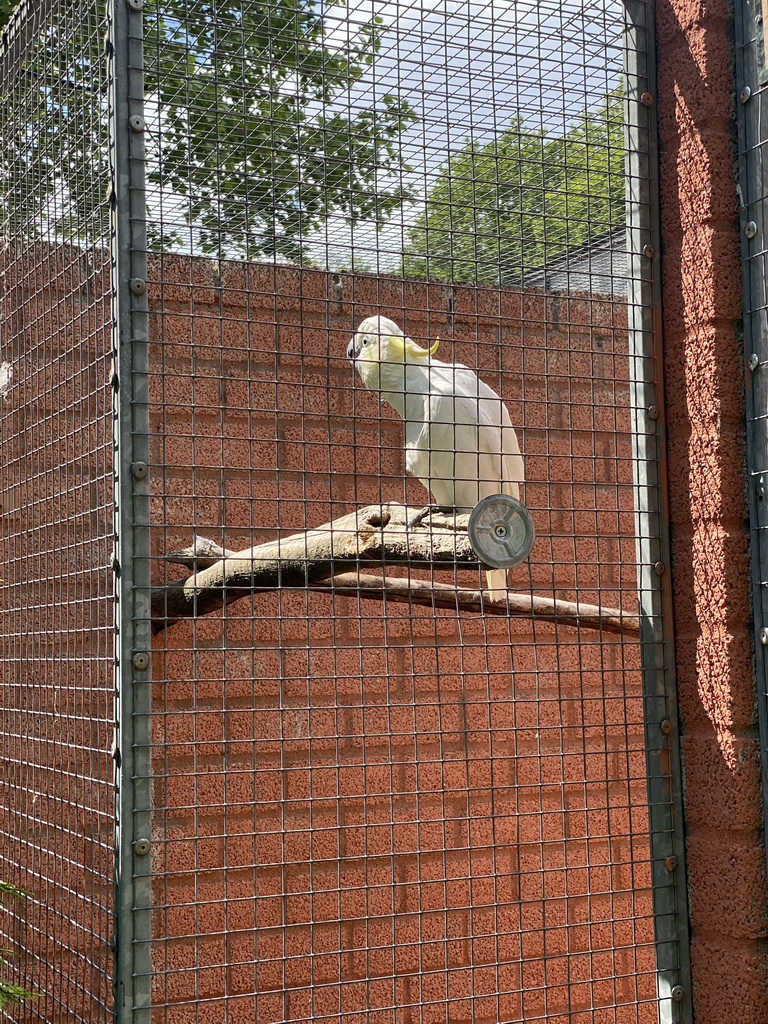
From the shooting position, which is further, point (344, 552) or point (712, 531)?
point (344, 552)

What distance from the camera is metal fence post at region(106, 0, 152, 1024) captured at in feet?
4.17

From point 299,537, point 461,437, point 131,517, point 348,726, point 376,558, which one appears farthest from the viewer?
point 348,726

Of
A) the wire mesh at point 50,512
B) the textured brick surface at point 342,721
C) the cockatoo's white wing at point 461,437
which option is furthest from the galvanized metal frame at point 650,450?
the wire mesh at point 50,512

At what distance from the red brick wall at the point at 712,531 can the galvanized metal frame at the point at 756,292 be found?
16 millimetres

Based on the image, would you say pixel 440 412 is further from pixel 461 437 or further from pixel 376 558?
pixel 376 558

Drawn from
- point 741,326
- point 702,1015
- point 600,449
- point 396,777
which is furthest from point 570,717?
point 741,326

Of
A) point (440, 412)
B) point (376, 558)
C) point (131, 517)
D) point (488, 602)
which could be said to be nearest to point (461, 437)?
point (440, 412)

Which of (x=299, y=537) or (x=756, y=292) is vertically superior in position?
(x=756, y=292)

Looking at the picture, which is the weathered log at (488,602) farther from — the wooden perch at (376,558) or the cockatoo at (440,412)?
the cockatoo at (440,412)

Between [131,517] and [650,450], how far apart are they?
0.77m

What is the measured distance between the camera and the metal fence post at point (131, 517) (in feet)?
4.17

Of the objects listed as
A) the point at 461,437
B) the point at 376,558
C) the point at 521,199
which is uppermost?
the point at 521,199

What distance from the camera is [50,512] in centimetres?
202

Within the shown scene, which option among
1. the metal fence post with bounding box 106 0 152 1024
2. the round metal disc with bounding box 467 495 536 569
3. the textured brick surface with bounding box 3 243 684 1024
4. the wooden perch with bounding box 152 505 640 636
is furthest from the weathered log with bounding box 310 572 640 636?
the metal fence post with bounding box 106 0 152 1024
